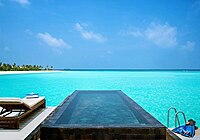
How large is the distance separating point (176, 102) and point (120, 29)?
108 feet

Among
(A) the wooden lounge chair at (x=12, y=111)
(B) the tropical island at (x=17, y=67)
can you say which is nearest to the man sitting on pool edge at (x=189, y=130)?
(A) the wooden lounge chair at (x=12, y=111)

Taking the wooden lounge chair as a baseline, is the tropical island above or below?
above

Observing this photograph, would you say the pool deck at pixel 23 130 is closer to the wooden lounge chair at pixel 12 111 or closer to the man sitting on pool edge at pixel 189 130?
the wooden lounge chair at pixel 12 111

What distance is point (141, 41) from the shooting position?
45219mm

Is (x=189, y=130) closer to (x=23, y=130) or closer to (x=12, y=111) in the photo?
(x=23, y=130)

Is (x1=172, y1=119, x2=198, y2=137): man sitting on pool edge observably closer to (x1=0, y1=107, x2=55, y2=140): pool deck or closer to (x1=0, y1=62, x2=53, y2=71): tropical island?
(x1=0, y1=107, x2=55, y2=140): pool deck

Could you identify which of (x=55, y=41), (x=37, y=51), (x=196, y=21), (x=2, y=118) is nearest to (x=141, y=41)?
(x=196, y=21)

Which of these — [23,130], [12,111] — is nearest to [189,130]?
[23,130]

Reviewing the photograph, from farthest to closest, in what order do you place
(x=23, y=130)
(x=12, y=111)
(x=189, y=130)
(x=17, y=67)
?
(x=17, y=67)
(x=12, y=111)
(x=23, y=130)
(x=189, y=130)

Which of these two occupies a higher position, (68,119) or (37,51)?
(37,51)

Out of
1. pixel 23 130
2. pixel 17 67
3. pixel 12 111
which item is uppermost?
pixel 17 67

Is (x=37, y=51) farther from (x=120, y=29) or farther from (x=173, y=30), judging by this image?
(x=173, y=30)

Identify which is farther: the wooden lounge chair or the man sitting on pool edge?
the wooden lounge chair

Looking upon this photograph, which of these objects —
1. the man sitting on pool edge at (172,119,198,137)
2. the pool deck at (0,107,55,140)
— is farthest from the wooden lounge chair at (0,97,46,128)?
the man sitting on pool edge at (172,119,198,137)
